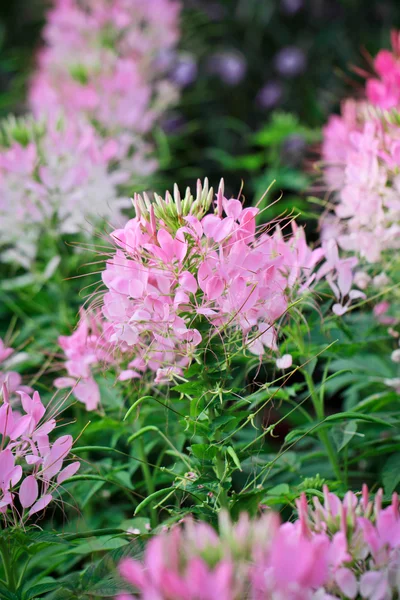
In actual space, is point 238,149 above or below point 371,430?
above

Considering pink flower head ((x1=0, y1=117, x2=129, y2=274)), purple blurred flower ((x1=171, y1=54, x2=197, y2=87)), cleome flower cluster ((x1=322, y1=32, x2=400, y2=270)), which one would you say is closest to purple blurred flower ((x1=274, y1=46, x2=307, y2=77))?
purple blurred flower ((x1=171, y1=54, x2=197, y2=87))

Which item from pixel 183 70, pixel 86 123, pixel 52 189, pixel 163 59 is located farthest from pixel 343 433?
pixel 183 70

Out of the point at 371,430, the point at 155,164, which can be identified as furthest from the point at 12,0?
the point at 371,430

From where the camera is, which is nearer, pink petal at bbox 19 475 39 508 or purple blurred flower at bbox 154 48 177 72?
pink petal at bbox 19 475 39 508

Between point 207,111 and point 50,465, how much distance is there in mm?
1962

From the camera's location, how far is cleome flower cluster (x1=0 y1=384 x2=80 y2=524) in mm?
658

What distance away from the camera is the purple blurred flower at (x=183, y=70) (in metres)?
2.29

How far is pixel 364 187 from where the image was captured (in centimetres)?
98

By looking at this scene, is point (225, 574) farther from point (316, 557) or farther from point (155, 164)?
point (155, 164)

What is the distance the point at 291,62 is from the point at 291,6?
0.24m

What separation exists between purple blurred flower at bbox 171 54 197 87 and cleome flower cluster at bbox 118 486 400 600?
6.42ft

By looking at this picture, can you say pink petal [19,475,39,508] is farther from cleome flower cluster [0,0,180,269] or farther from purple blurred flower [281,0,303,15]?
purple blurred flower [281,0,303,15]

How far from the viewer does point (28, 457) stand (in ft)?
2.26

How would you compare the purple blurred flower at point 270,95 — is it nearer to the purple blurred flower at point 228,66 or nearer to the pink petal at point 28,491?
the purple blurred flower at point 228,66
